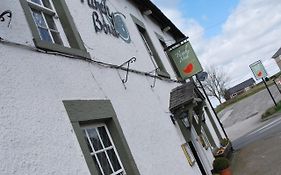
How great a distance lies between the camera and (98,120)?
20.9 feet

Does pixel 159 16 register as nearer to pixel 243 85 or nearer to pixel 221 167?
pixel 221 167

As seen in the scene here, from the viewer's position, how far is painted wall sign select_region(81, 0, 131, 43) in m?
8.33

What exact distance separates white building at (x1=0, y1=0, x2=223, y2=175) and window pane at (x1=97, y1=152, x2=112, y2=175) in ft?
0.06

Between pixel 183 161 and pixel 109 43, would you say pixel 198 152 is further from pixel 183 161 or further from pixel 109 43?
pixel 109 43

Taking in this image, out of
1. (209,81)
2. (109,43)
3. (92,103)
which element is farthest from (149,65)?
(209,81)

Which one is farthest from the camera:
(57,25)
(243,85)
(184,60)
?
(243,85)

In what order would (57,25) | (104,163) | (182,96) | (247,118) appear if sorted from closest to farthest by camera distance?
1. (104,163)
2. (57,25)
3. (182,96)
4. (247,118)

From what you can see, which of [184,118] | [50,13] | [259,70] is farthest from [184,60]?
[259,70]

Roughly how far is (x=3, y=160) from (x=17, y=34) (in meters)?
1.94

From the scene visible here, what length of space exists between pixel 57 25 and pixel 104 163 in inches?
102

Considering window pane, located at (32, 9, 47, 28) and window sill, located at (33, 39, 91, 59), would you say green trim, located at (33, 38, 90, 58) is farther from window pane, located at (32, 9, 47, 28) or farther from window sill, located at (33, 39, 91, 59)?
window pane, located at (32, 9, 47, 28)

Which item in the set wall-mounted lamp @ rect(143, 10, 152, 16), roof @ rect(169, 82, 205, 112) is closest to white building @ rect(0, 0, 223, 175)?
roof @ rect(169, 82, 205, 112)

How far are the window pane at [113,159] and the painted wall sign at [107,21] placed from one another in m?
2.78

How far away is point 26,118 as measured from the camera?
14.8 ft
